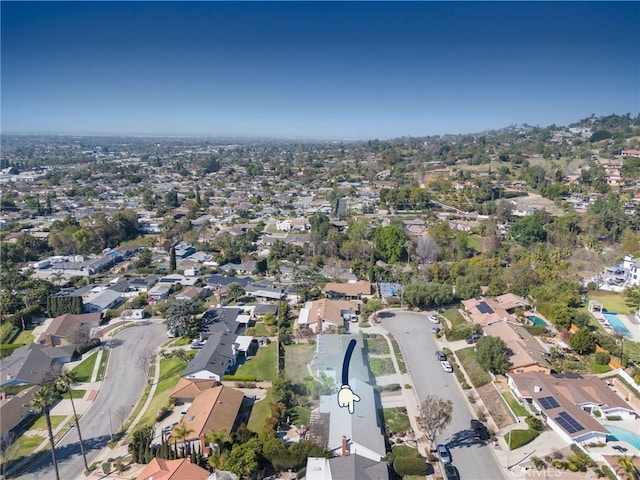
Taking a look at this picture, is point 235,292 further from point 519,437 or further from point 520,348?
point 519,437

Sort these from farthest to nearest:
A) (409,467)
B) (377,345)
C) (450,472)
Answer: (377,345)
(450,472)
(409,467)

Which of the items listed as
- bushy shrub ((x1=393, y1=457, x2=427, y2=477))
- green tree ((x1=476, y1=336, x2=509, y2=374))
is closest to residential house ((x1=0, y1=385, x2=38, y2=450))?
bushy shrub ((x1=393, y1=457, x2=427, y2=477))

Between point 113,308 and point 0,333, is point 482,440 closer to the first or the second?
point 113,308

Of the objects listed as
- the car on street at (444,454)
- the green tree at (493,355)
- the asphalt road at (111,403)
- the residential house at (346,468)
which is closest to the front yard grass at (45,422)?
the asphalt road at (111,403)

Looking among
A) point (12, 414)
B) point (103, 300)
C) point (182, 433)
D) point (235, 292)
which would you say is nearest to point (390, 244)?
point (235, 292)

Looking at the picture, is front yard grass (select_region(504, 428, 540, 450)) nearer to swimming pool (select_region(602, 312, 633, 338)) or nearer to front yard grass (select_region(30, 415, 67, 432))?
swimming pool (select_region(602, 312, 633, 338))

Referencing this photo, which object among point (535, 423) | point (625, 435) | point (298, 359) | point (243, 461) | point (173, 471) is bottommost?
point (298, 359)

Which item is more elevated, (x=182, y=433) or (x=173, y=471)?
(x=182, y=433)
